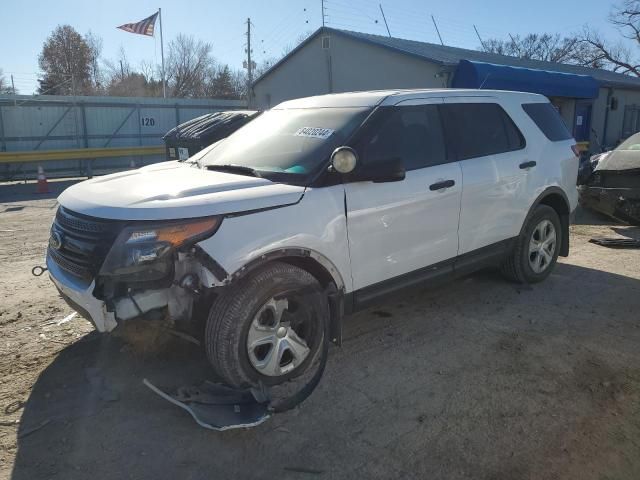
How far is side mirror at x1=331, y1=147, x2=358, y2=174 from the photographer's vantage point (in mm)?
3385

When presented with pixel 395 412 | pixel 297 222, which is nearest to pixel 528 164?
pixel 297 222

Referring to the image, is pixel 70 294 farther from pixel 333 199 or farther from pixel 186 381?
pixel 333 199

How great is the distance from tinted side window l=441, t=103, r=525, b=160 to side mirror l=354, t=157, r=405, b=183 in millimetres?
1051

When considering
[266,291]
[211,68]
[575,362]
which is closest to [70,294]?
[266,291]

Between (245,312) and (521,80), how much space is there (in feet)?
44.0

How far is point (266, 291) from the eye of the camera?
10.4 ft

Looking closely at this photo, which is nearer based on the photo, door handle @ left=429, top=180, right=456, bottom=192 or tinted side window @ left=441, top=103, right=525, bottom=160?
door handle @ left=429, top=180, right=456, bottom=192

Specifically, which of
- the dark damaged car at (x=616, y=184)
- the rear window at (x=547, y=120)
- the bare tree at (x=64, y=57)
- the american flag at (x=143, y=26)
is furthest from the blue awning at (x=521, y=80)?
the bare tree at (x=64, y=57)

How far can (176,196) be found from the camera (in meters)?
3.18

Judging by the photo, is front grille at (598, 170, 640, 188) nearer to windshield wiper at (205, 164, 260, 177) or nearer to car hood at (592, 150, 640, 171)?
car hood at (592, 150, 640, 171)

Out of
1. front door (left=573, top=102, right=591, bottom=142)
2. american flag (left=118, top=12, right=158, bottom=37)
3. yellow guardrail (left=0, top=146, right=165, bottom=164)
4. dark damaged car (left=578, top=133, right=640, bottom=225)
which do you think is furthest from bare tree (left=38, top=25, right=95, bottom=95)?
dark damaged car (left=578, top=133, right=640, bottom=225)

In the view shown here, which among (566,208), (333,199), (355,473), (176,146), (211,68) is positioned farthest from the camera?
(211,68)

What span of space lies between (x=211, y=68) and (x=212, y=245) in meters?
55.7

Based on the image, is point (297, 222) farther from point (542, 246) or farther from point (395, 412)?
point (542, 246)
